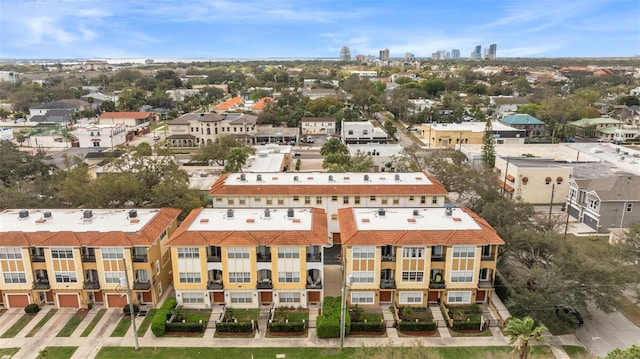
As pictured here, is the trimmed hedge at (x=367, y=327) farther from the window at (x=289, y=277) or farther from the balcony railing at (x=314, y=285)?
the window at (x=289, y=277)

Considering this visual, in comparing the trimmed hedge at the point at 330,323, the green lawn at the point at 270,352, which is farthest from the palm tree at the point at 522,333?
the trimmed hedge at the point at 330,323

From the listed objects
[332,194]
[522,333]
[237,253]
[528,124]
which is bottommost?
[522,333]

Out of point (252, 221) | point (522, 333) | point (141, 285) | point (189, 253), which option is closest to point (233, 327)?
point (189, 253)

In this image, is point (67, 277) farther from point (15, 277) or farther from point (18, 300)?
point (18, 300)

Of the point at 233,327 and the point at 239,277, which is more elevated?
the point at 239,277

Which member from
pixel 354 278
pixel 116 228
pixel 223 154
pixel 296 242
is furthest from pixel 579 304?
pixel 223 154

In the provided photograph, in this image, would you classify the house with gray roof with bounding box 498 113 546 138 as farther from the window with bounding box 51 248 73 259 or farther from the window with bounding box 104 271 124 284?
the window with bounding box 51 248 73 259

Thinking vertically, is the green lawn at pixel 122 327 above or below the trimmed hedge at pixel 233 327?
below
